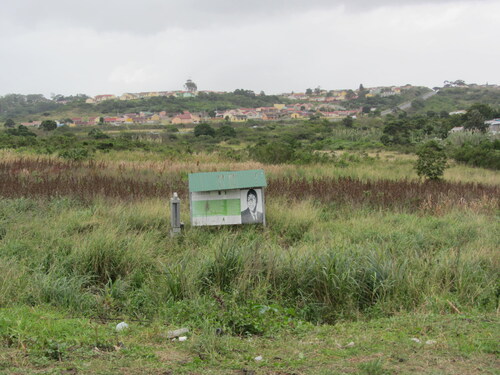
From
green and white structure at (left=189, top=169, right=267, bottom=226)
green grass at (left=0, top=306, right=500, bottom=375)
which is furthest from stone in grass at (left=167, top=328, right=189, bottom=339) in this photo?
green and white structure at (left=189, top=169, right=267, bottom=226)

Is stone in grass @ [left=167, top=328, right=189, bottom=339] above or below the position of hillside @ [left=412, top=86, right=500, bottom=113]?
below

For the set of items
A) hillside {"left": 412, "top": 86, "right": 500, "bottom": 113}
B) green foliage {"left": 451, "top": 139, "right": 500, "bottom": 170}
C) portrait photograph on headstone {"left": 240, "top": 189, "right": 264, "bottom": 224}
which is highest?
hillside {"left": 412, "top": 86, "right": 500, "bottom": 113}

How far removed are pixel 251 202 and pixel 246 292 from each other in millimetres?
3199

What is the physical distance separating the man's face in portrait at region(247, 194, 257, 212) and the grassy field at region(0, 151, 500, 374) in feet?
1.30

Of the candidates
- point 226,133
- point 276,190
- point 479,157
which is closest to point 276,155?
point 276,190

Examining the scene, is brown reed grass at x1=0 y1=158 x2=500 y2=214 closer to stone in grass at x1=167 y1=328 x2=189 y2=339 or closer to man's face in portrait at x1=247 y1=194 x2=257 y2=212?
man's face in portrait at x1=247 y1=194 x2=257 y2=212

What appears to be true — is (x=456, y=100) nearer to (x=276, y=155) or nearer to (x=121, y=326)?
(x=276, y=155)

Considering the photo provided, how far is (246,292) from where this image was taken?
5262 mm

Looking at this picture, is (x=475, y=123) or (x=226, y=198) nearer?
(x=226, y=198)

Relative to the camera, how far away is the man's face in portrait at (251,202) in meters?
8.31

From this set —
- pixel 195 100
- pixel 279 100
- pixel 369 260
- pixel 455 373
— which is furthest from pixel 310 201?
pixel 279 100

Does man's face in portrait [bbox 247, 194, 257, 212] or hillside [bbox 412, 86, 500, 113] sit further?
hillside [bbox 412, 86, 500, 113]

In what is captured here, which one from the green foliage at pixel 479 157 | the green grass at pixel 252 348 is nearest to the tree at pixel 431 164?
the green foliage at pixel 479 157

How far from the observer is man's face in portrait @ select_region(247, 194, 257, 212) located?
27.3ft
